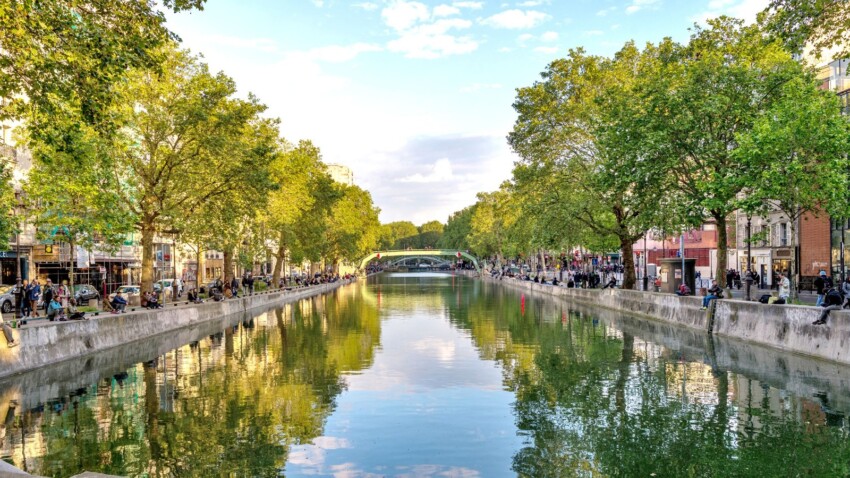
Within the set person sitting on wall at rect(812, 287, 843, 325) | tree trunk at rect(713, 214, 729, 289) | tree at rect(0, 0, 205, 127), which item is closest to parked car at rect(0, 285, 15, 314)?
tree at rect(0, 0, 205, 127)

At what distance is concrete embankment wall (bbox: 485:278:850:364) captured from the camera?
21.6 metres

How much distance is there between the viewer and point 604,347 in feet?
90.9

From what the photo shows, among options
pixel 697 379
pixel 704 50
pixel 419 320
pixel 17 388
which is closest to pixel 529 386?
pixel 697 379

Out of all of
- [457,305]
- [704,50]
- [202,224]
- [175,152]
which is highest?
[704,50]

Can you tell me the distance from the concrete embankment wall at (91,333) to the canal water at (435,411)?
0.75m

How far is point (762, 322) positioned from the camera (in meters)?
26.4

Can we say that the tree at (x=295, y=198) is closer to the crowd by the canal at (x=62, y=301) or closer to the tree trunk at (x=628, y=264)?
the crowd by the canal at (x=62, y=301)

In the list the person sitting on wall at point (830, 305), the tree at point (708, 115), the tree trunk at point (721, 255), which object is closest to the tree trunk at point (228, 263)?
the tree at point (708, 115)

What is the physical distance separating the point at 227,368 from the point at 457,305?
3468 cm

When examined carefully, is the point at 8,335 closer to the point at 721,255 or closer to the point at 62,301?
the point at 62,301

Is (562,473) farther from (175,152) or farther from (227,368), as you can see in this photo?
(175,152)

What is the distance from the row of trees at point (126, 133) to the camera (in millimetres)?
15961

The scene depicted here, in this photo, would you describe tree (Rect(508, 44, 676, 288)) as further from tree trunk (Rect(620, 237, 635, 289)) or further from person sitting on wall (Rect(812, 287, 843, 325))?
person sitting on wall (Rect(812, 287, 843, 325))

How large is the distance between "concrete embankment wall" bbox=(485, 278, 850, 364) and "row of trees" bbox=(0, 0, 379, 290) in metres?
21.3
